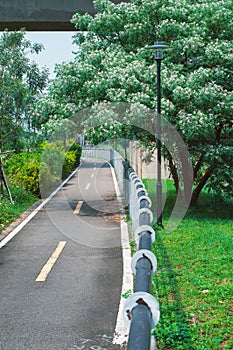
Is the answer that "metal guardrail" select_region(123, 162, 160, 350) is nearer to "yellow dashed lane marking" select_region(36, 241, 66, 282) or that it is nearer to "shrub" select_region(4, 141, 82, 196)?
"yellow dashed lane marking" select_region(36, 241, 66, 282)

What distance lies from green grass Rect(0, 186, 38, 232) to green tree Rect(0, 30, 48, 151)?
1.67 m

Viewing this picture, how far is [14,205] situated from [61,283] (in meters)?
8.95

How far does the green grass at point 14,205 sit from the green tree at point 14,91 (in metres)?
1.67

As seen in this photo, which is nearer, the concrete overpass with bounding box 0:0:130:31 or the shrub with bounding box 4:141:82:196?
the shrub with bounding box 4:141:82:196

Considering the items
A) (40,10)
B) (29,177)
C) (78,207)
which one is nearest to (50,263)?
(78,207)

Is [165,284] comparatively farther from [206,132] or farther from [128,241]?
[206,132]

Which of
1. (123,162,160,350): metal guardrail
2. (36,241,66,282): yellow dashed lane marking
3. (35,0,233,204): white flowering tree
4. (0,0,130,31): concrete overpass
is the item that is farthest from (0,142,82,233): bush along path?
(123,162,160,350): metal guardrail

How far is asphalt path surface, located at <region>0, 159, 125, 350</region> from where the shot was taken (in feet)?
20.4

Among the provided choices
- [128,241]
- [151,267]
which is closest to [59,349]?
[151,267]

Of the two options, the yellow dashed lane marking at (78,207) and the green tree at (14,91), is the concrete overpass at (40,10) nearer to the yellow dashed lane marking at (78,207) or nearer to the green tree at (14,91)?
the green tree at (14,91)

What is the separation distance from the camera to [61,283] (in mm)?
8492

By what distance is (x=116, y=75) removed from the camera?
14.6 meters

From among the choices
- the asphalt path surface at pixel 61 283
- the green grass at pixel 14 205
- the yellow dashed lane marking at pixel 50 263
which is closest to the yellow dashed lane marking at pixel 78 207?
the asphalt path surface at pixel 61 283

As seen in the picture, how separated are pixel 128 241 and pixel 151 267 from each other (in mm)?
6384
